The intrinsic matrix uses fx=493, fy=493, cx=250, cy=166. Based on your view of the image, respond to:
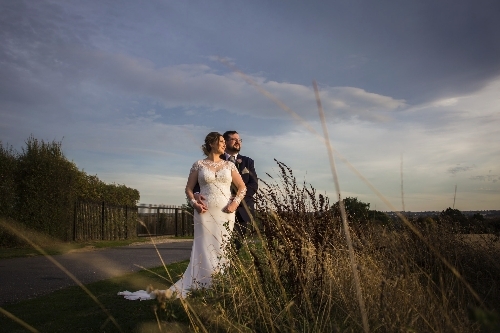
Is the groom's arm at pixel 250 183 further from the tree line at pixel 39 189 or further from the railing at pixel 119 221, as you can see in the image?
the tree line at pixel 39 189

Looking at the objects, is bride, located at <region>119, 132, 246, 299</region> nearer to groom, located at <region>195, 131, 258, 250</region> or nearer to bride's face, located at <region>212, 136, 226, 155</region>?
bride's face, located at <region>212, 136, 226, 155</region>

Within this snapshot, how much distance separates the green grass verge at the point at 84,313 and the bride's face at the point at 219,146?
2.00 metres

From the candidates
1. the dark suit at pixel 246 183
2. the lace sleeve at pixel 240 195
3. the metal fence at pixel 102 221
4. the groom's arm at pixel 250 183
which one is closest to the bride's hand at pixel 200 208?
the lace sleeve at pixel 240 195

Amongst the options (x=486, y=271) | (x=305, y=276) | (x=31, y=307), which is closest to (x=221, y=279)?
(x=305, y=276)

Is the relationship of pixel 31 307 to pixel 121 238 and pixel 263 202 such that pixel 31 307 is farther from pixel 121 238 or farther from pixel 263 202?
pixel 121 238

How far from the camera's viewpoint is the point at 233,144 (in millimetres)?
6957

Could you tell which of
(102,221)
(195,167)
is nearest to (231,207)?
(195,167)

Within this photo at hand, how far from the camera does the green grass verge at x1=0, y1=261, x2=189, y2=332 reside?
421 centimetres

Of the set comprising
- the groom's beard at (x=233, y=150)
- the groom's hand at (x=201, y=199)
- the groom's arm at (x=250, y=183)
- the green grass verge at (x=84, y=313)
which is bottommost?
the green grass verge at (x=84, y=313)

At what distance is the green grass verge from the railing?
722 centimetres

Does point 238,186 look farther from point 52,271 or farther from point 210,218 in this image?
point 52,271

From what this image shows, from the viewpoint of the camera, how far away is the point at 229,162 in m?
6.91

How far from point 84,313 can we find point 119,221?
1685 cm

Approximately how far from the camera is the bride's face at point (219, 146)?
6.75 m
